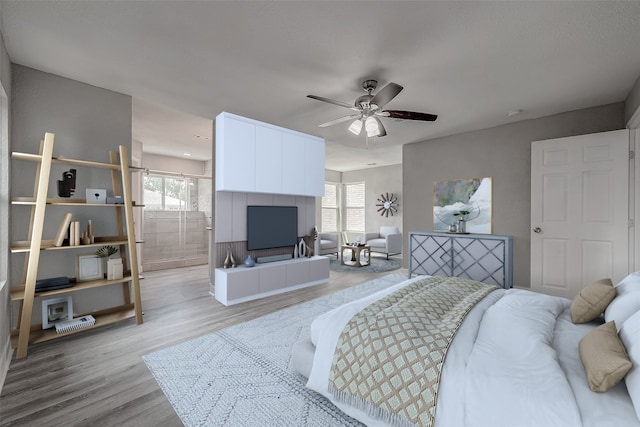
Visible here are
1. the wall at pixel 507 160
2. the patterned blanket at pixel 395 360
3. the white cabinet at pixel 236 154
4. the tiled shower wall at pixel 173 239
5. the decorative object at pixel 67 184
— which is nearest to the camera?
the patterned blanket at pixel 395 360

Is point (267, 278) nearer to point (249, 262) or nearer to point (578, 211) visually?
point (249, 262)

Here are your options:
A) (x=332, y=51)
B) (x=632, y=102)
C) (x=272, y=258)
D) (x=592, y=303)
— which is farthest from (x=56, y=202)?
(x=632, y=102)

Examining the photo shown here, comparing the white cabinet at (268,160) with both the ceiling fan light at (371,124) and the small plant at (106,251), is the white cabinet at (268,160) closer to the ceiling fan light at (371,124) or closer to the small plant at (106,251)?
the ceiling fan light at (371,124)

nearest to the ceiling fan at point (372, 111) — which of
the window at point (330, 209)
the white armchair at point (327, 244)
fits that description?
the white armchair at point (327, 244)

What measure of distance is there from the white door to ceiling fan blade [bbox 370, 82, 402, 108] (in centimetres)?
274

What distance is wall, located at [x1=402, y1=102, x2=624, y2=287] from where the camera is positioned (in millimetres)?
3912

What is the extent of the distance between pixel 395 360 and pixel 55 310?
129 inches

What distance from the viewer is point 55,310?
2744 mm

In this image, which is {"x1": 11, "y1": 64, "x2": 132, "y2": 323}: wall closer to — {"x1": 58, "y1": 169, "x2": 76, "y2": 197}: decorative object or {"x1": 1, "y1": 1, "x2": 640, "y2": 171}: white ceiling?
{"x1": 1, "y1": 1, "x2": 640, "y2": 171}: white ceiling

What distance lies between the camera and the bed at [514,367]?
1075 millimetres

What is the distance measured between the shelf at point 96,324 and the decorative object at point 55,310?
9 cm

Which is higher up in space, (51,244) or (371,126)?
(371,126)

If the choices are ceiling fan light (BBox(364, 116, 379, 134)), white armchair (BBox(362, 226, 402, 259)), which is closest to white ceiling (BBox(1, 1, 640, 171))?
ceiling fan light (BBox(364, 116, 379, 134))

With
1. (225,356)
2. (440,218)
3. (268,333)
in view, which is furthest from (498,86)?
(225,356)
